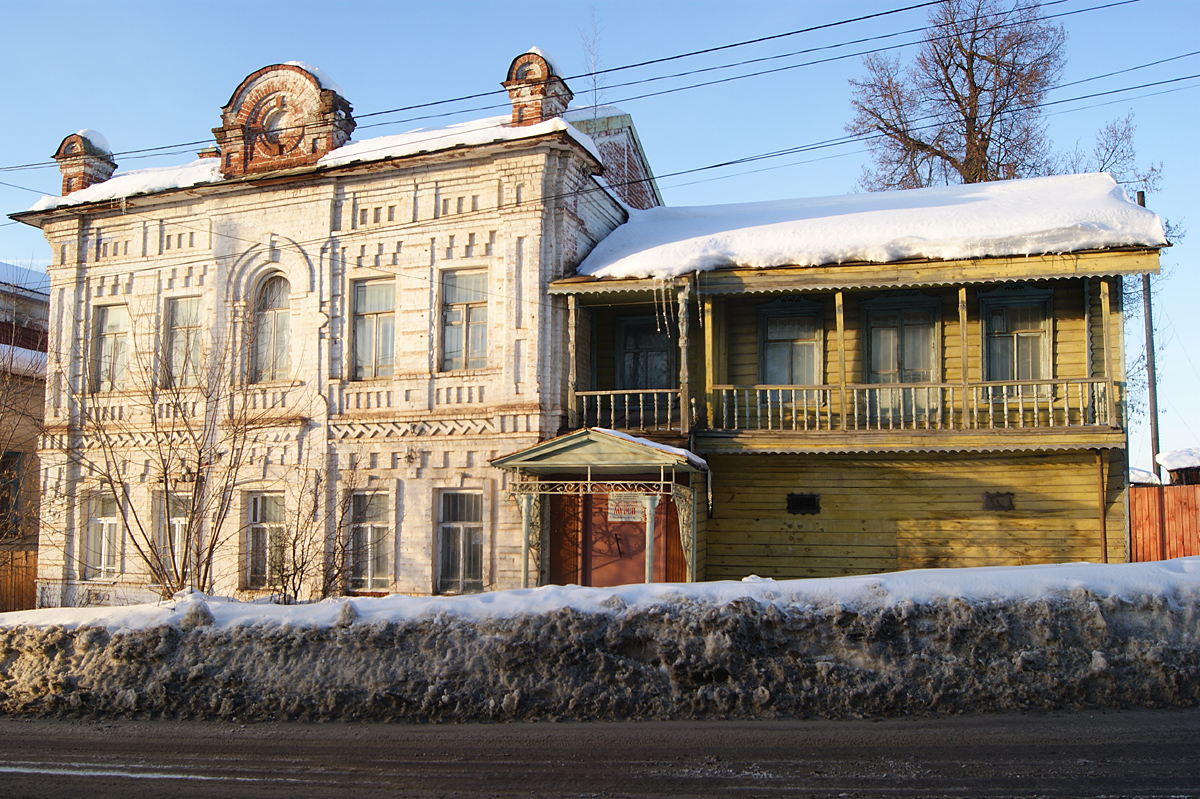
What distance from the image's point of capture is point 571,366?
14.4 m

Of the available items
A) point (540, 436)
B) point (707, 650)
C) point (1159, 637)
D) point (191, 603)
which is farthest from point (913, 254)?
point (191, 603)

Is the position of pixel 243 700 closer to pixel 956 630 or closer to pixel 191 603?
pixel 191 603

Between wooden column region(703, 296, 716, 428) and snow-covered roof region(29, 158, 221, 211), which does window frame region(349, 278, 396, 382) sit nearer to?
snow-covered roof region(29, 158, 221, 211)

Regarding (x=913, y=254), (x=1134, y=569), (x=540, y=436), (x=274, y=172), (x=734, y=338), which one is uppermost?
(x=274, y=172)

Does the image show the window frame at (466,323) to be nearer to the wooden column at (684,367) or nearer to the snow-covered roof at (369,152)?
the snow-covered roof at (369,152)

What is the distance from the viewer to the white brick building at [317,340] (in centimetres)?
1467

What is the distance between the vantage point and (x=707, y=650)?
6.84m

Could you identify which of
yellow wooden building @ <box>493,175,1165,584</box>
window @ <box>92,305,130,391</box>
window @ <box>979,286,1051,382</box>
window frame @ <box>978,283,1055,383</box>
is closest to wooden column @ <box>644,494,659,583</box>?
yellow wooden building @ <box>493,175,1165,584</box>

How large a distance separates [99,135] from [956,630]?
19.0 metres

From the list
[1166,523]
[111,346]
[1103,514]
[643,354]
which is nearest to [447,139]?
[643,354]

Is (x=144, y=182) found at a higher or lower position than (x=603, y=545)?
higher

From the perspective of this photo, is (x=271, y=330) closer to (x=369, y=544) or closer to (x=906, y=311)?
(x=369, y=544)

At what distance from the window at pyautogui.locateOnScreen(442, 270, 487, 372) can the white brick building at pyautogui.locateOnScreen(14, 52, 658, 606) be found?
4 centimetres

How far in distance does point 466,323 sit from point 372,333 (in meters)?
1.84
